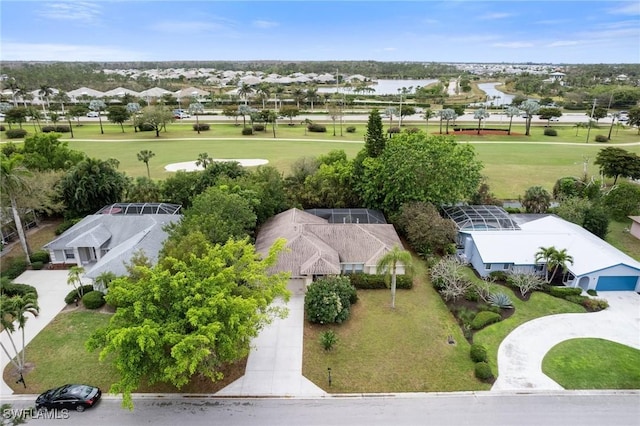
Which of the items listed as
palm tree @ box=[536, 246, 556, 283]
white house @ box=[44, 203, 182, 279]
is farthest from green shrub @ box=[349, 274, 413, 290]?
white house @ box=[44, 203, 182, 279]

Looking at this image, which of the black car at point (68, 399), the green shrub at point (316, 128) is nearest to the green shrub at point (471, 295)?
the black car at point (68, 399)

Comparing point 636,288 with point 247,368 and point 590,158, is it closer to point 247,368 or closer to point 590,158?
point 247,368

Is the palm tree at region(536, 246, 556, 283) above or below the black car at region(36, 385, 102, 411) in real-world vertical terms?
above

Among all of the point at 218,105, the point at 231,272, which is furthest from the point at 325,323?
the point at 218,105

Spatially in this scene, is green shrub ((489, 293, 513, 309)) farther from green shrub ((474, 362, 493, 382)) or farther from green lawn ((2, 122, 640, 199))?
green lawn ((2, 122, 640, 199))

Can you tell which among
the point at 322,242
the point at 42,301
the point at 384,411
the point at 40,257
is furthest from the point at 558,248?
the point at 40,257

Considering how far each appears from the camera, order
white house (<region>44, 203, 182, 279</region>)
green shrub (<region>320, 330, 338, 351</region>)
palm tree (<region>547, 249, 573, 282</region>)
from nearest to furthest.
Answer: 1. green shrub (<region>320, 330, 338, 351</region>)
2. palm tree (<region>547, 249, 573, 282</region>)
3. white house (<region>44, 203, 182, 279</region>)
